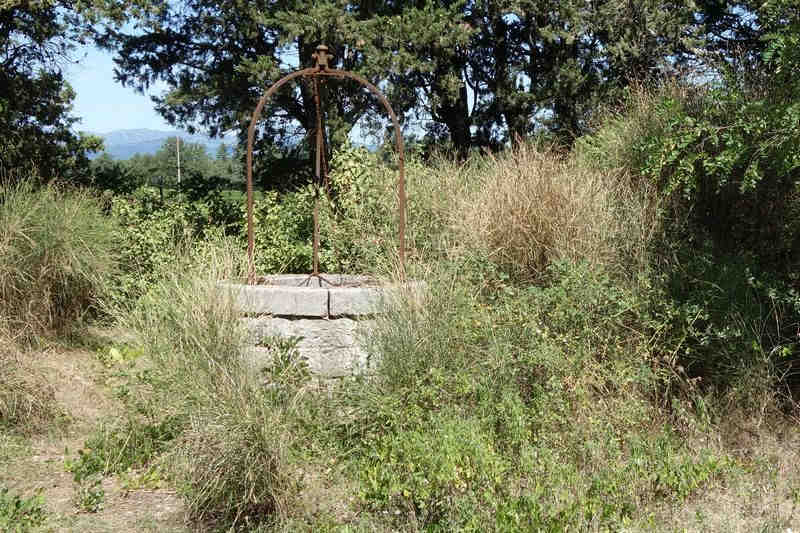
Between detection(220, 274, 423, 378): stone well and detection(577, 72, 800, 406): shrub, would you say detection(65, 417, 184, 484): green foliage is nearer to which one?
detection(220, 274, 423, 378): stone well

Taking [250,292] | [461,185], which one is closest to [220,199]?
[461,185]

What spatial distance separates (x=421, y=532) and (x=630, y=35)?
1016cm

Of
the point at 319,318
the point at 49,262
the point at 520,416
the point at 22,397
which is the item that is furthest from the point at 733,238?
the point at 49,262

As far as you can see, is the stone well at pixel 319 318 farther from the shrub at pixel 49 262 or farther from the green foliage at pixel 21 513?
the shrub at pixel 49 262

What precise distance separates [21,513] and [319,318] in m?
1.78

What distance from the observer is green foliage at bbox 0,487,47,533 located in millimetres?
3156

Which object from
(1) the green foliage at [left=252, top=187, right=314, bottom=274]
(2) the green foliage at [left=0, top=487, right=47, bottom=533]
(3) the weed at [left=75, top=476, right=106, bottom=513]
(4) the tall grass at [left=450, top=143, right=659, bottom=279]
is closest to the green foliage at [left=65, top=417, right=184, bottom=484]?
(3) the weed at [left=75, top=476, right=106, bottom=513]

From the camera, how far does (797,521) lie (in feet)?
10.3

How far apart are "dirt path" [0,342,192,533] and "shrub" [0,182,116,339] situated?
27.0 inches

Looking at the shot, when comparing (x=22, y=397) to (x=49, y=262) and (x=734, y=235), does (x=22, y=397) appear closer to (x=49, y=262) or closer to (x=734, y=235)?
(x=49, y=262)

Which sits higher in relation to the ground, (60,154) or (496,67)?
(496,67)

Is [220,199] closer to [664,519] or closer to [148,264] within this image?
[148,264]

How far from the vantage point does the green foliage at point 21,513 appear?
3156 mm

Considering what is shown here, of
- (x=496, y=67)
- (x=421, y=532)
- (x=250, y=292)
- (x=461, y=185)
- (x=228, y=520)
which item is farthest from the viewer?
(x=496, y=67)
